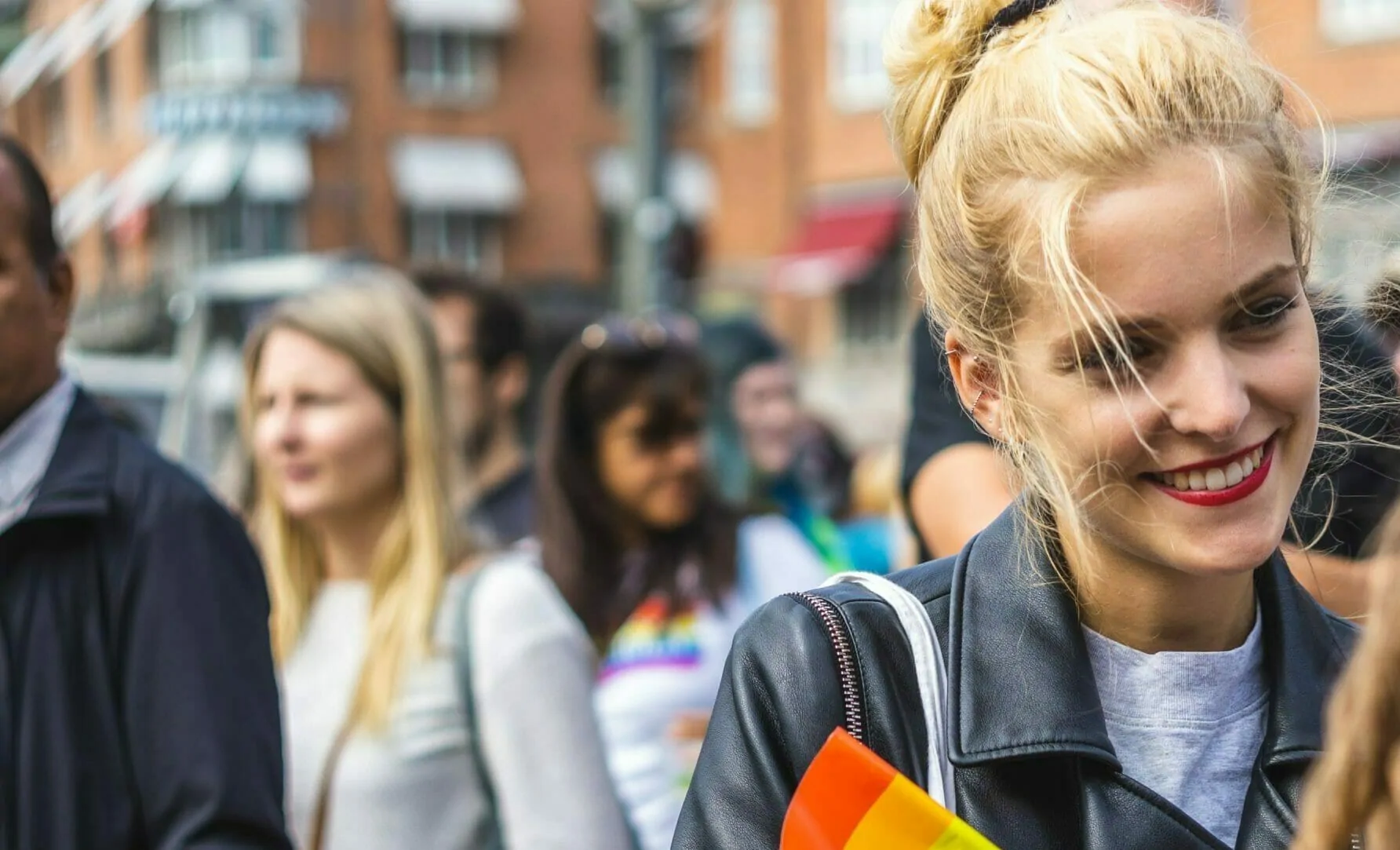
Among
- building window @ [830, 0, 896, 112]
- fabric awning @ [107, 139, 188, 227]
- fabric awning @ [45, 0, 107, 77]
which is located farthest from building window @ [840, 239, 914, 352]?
fabric awning @ [45, 0, 107, 77]

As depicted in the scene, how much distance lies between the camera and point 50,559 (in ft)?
8.33

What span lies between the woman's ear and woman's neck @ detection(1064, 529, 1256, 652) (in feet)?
0.45

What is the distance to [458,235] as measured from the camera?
32625mm

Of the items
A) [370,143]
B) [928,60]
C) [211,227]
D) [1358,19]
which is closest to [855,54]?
→ [370,143]

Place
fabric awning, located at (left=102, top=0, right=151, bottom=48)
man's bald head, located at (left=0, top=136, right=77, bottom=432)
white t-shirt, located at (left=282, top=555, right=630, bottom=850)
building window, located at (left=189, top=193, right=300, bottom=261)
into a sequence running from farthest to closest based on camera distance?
building window, located at (left=189, top=193, right=300, bottom=261) < fabric awning, located at (left=102, top=0, right=151, bottom=48) < white t-shirt, located at (left=282, top=555, right=630, bottom=850) < man's bald head, located at (left=0, top=136, right=77, bottom=432)

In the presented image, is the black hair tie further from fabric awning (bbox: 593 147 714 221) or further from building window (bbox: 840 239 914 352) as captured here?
fabric awning (bbox: 593 147 714 221)

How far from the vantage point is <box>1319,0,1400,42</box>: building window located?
873 inches

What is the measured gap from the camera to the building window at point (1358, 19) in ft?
72.7

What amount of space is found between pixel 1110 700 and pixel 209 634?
52.6 inches

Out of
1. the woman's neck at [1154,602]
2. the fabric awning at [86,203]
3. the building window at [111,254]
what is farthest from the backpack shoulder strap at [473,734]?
the building window at [111,254]

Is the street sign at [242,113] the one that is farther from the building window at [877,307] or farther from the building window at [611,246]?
the building window at [877,307]

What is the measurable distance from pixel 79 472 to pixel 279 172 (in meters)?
27.8

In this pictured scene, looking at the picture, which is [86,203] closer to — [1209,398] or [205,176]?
[205,176]

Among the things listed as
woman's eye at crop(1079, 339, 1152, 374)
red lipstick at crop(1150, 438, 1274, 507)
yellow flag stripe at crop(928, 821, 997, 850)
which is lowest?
yellow flag stripe at crop(928, 821, 997, 850)
